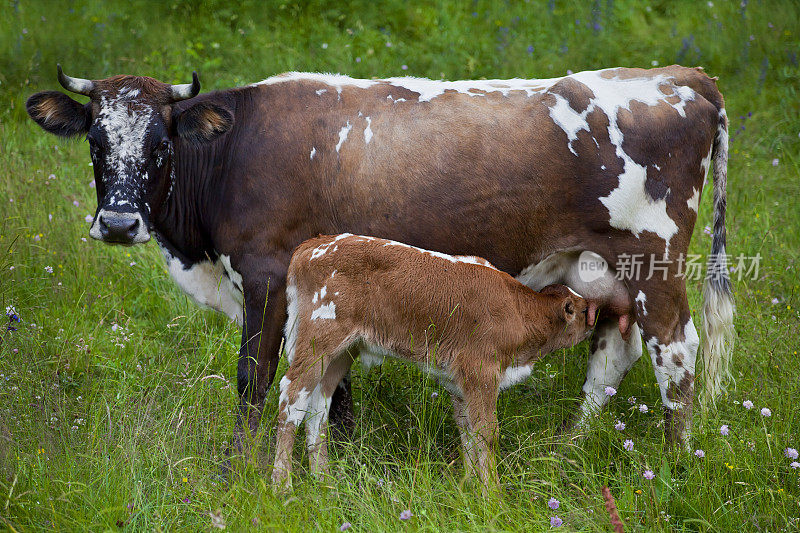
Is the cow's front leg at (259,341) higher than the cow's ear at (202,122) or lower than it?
lower

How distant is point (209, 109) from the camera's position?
4699 millimetres

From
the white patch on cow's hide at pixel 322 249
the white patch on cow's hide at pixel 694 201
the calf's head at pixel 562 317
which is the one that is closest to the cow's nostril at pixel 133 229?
the white patch on cow's hide at pixel 322 249

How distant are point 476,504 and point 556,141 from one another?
2171 millimetres

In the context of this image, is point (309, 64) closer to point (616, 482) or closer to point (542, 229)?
point (542, 229)

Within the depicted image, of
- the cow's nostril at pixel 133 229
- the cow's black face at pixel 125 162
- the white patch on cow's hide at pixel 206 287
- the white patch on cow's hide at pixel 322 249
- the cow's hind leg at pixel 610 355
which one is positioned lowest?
the cow's hind leg at pixel 610 355

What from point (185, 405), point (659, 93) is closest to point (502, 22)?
point (659, 93)

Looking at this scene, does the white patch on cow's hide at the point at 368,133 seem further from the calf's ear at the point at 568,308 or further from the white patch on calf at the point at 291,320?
the calf's ear at the point at 568,308

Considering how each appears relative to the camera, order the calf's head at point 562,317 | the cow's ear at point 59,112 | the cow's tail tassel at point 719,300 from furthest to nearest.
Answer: the cow's tail tassel at point 719,300, the cow's ear at point 59,112, the calf's head at point 562,317

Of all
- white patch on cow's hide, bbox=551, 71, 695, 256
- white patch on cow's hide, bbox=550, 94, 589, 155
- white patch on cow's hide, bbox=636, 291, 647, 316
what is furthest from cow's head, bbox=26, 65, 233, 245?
white patch on cow's hide, bbox=636, 291, 647, 316

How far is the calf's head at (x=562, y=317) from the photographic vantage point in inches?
180

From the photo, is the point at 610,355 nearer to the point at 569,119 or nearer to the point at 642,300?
the point at 642,300

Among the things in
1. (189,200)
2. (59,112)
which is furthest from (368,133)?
(59,112)

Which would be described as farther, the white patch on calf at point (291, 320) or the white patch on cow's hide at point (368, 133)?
the white patch on cow's hide at point (368, 133)

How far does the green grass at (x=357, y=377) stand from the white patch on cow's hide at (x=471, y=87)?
1826mm
